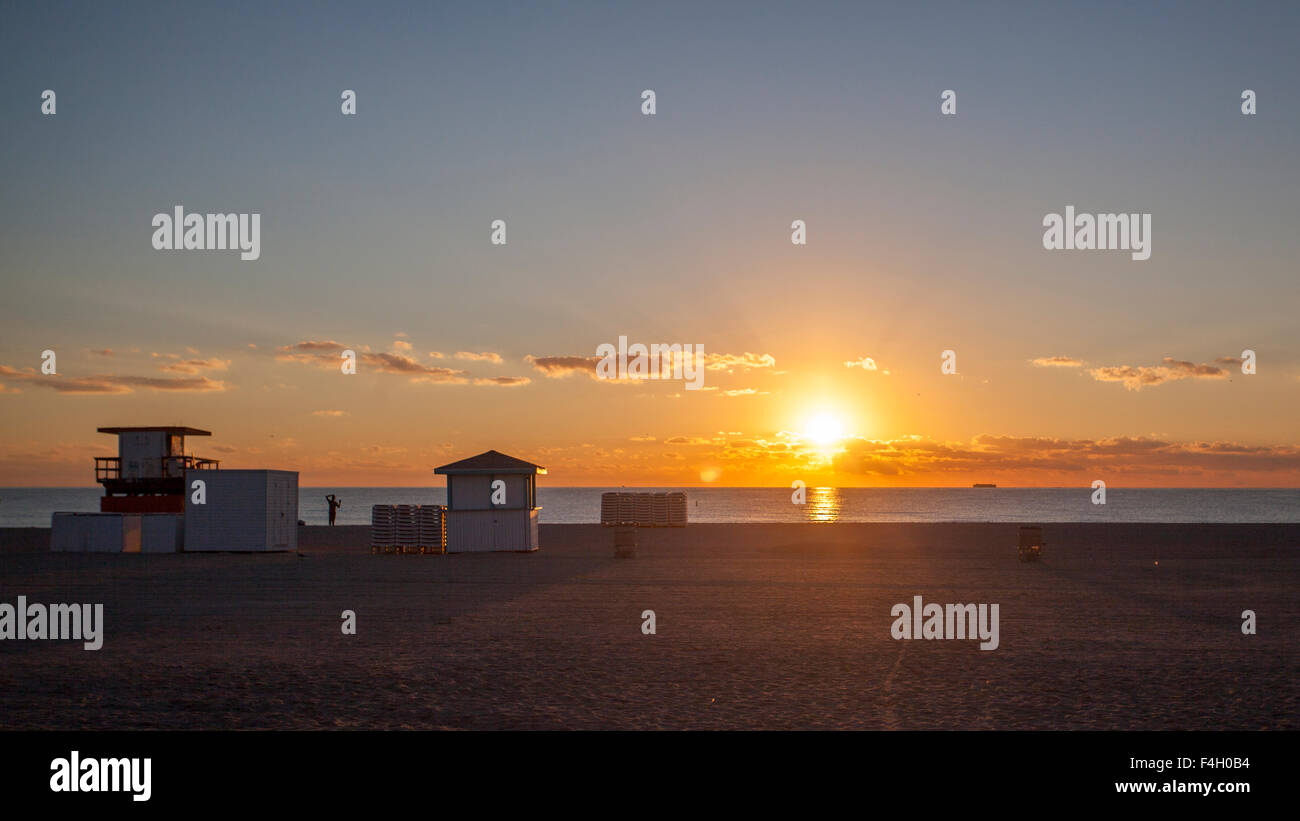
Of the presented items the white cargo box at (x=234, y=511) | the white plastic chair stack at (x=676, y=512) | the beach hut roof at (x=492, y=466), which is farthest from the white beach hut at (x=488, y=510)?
the white plastic chair stack at (x=676, y=512)

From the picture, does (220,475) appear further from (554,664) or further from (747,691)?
(747,691)

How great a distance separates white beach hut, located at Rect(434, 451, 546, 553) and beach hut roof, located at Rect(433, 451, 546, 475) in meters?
0.04

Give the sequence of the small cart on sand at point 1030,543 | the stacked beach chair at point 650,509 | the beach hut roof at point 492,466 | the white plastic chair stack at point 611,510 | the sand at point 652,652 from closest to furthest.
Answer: the sand at point 652,652, the small cart on sand at point 1030,543, the beach hut roof at point 492,466, the stacked beach chair at point 650,509, the white plastic chair stack at point 611,510

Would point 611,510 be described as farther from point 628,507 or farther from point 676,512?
point 676,512

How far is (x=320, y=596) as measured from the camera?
21.3 m

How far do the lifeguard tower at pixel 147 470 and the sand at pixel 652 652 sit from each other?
11304 millimetres

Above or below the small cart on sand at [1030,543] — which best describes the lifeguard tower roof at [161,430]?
above

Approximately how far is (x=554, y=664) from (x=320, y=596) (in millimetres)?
10697

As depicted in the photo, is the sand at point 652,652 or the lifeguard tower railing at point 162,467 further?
the lifeguard tower railing at point 162,467

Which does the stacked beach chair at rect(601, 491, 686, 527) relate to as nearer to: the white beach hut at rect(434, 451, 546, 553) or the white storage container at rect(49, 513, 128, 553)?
the white beach hut at rect(434, 451, 546, 553)

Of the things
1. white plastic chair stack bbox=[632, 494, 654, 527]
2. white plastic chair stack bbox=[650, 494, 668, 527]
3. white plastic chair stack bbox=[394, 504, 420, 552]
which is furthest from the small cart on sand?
white plastic chair stack bbox=[632, 494, 654, 527]

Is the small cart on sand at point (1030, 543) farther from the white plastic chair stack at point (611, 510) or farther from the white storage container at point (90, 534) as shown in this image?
the white plastic chair stack at point (611, 510)

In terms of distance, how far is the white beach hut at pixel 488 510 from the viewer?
114 ft
